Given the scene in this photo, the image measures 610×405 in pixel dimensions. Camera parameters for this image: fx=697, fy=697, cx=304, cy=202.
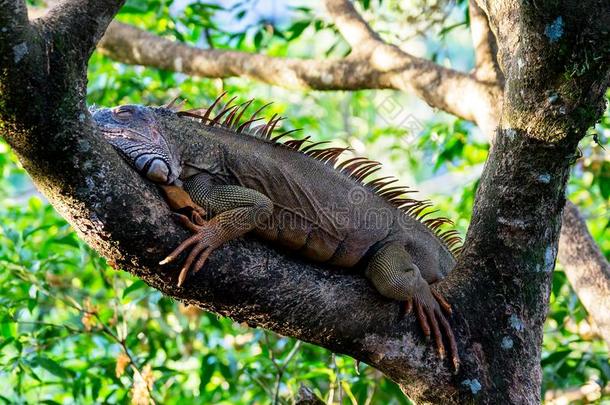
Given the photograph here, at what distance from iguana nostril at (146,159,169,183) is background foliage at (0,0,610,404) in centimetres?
188

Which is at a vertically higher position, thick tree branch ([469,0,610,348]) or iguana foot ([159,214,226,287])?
iguana foot ([159,214,226,287])

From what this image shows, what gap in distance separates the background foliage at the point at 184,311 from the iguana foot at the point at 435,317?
88 cm

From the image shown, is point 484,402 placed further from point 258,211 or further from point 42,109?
point 42,109

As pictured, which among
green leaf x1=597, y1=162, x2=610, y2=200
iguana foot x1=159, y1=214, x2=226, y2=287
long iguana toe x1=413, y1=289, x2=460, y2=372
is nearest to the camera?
iguana foot x1=159, y1=214, x2=226, y2=287

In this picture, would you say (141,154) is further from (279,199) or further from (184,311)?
(184,311)

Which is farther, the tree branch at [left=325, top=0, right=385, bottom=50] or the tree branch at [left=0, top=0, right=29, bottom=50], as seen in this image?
the tree branch at [left=325, top=0, right=385, bottom=50]

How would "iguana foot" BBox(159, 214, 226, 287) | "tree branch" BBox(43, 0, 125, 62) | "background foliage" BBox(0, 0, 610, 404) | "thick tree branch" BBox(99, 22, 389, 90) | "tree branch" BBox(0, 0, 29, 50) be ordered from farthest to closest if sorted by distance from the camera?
"thick tree branch" BBox(99, 22, 389, 90)
"background foliage" BBox(0, 0, 610, 404)
"iguana foot" BBox(159, 214, 226, 287)
"tree branch" BBox(43, 0, 125, 62)
"tree branch" BBox(0, 0, 29, 50)

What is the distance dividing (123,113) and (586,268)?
3.73 m

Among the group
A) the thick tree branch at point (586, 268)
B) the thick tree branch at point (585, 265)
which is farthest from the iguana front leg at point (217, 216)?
the thick tree branch at point (586, 268)

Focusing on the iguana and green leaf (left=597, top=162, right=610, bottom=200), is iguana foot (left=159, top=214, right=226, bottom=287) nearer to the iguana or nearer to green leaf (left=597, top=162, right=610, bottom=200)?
the iguana

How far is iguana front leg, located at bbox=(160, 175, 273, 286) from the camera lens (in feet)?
10.7

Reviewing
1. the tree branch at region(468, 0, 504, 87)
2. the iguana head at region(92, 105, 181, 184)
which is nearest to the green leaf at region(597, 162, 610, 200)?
the tree branch at region(468, 0, 504, 87)

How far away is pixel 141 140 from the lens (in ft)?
12.4

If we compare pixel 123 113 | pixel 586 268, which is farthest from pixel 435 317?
pixel 586 268
